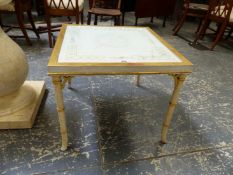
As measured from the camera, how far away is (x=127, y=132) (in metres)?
1.29

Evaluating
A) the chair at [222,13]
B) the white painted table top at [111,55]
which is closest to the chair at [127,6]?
the chair at [222,13]

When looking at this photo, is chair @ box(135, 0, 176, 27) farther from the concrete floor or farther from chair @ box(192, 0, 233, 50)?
the concrete floor

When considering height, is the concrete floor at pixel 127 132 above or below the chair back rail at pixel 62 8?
below

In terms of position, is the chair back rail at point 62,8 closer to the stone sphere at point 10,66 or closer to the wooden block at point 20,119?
the stone sphere at point 10,66

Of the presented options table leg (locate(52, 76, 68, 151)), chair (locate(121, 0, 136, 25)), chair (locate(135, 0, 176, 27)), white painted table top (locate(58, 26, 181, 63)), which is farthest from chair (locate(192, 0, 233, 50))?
table leg (locate(52, 76, 68, 151))

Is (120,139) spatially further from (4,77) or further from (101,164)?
(4,77)

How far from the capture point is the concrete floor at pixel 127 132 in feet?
3.50

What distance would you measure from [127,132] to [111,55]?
0.57 m

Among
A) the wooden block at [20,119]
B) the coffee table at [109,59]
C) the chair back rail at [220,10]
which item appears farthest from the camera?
the chair back rail at [220,10]

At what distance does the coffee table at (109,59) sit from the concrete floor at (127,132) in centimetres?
12

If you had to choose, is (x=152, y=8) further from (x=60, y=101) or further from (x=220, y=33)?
(x=60, y=101)

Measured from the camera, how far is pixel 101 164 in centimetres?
107

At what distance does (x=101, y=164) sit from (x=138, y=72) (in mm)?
537

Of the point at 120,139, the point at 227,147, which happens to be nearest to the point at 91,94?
the point at 120,139
